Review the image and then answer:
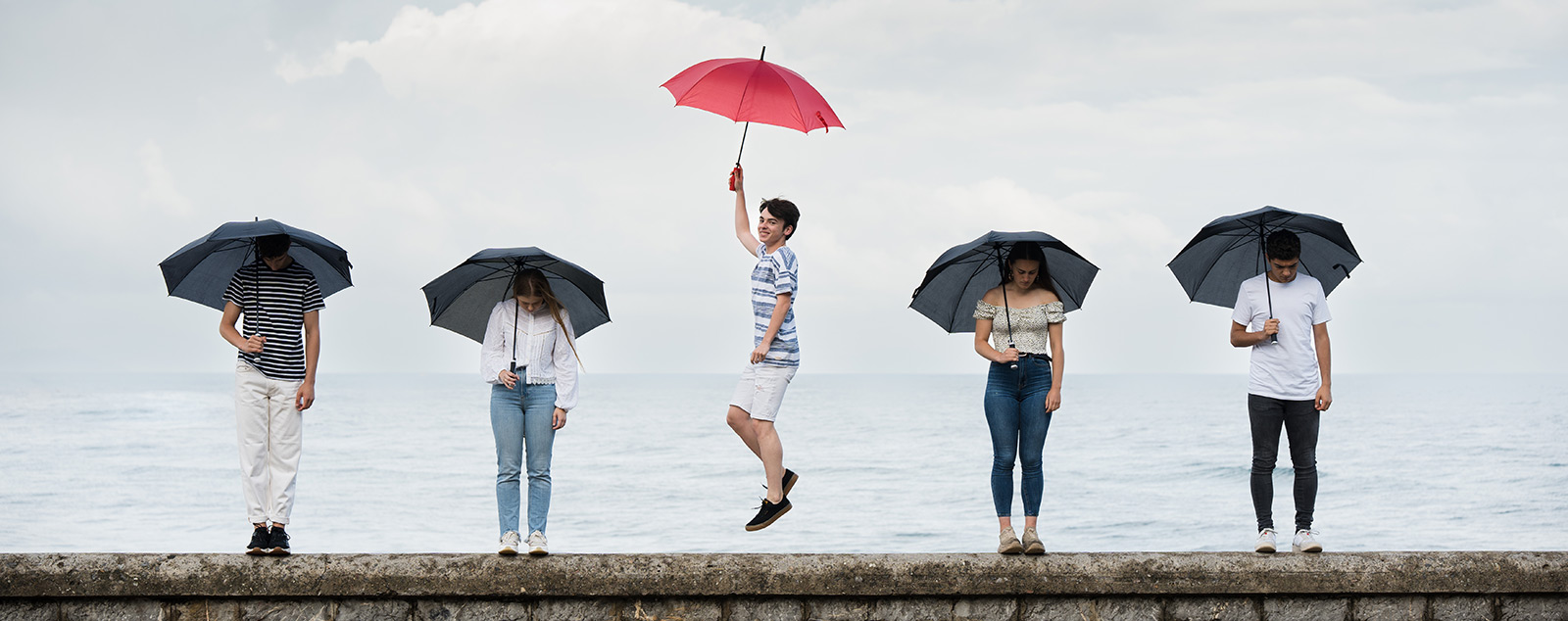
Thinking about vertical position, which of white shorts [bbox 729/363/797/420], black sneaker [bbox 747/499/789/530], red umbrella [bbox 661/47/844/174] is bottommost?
black sneaker [bbox 747/499/789/530]

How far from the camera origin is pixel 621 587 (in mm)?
4965

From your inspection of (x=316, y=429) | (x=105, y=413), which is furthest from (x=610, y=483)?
(x=105, y=413)

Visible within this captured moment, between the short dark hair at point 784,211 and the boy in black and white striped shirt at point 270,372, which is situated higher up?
the short dark hair at point 784,211

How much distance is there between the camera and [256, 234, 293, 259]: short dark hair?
5.18 metres

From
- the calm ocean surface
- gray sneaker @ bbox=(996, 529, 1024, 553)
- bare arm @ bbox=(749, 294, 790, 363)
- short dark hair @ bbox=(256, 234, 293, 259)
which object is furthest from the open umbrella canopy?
the calm ocean surface

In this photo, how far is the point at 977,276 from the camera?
567cm

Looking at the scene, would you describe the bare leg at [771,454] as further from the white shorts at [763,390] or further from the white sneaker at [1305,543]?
the white sneaker at [1305,543]

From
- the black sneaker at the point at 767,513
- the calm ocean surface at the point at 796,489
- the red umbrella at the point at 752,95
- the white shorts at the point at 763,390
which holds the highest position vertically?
the red umbrella at the point at 752,95

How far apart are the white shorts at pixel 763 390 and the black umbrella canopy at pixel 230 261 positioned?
212 centimetres

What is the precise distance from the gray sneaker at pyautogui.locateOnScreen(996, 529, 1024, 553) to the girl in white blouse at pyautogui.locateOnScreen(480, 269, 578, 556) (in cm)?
217

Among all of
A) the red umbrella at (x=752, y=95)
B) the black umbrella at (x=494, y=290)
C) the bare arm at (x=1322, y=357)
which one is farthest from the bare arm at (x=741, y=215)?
the bare arm at (x=1322, y=357)

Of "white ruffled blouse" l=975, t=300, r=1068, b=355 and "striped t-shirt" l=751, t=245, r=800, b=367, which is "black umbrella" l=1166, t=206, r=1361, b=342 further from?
"striped t-shirt" l=751, t=245, r=800, b=367

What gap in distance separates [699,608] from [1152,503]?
24.3m

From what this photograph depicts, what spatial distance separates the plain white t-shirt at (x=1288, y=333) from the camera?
5.32 meters
